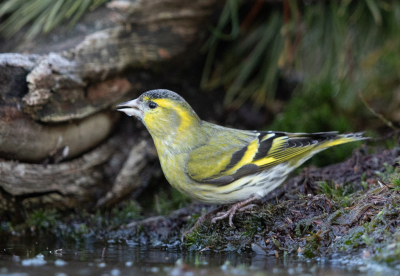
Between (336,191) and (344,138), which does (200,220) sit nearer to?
(336,191)

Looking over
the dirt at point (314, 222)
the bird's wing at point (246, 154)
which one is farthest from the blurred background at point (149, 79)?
the bird's wing at point (246, 154)

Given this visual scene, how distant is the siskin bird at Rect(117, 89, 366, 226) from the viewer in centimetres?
377

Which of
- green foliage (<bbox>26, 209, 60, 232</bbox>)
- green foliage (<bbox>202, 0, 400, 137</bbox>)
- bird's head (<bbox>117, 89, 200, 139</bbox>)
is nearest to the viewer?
bird's head (<bbox>117, 89, 200, 139</bbox>)

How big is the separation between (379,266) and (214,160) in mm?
1757

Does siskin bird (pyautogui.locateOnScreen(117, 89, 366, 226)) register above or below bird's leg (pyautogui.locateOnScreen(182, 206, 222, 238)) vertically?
above

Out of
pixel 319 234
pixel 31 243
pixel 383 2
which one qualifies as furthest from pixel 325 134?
pixel 31 243

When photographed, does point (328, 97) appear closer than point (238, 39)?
Yes

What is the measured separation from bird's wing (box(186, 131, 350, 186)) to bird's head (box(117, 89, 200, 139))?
31 centimetres

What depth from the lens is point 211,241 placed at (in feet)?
11.5

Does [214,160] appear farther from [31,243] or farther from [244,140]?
[31,243]

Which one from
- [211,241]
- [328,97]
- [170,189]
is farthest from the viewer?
[328,97]

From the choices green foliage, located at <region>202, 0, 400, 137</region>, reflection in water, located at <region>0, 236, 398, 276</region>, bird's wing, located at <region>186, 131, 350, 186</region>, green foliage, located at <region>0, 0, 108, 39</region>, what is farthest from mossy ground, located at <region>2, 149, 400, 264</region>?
green foliage, located at <region>0, 0, 108, 39</region>

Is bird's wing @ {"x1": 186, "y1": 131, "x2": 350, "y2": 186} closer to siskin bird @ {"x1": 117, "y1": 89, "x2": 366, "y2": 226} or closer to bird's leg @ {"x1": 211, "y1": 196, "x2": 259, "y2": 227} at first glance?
siskin bird @ {"x1": 117, "y1": 89, "x2": 366, "y2": 226}

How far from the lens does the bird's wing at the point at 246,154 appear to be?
379cm
